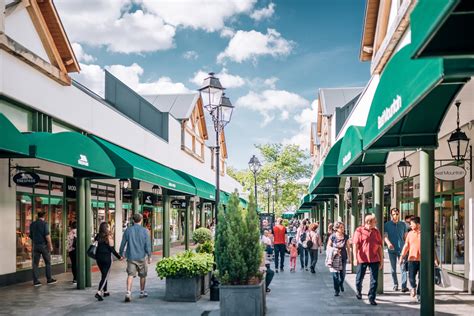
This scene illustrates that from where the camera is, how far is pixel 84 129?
1758 centimetres

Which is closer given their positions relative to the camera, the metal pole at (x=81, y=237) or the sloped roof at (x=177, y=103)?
the metal pole at (x=81, y=237)

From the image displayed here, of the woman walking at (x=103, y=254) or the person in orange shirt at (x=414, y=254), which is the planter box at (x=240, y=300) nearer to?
the woman walking at (x=103, y=254)

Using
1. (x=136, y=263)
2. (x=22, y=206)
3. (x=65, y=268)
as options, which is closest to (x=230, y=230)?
(x=136, y=263)

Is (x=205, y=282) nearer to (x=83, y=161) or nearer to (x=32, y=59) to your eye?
(x=83, y=161)

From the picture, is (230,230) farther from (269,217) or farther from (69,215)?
(269,217)

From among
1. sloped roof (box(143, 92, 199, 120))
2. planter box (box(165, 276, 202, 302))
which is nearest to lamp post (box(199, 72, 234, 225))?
planter box (box(165, 276, 202, 302))

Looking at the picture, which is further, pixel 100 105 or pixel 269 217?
pixel 269 217

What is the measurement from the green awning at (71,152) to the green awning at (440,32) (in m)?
8.22

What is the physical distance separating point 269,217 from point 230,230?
96.5ft

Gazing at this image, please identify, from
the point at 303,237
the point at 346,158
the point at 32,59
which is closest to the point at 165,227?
the point at 303,237

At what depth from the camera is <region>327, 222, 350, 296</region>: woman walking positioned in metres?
12.9

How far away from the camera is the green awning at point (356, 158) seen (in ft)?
32.7

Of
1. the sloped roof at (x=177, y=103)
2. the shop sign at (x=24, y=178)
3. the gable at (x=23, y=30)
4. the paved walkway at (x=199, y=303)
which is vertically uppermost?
the sloped roof at (x=177, y=103)

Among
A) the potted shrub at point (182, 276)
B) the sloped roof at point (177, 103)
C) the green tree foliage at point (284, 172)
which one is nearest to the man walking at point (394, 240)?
the potted shrub at point (182, 276)
